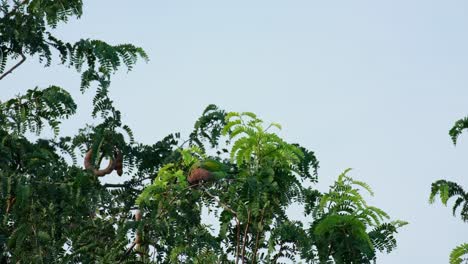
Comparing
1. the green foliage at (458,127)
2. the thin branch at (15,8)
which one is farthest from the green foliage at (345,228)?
the thin branch at (15,8)

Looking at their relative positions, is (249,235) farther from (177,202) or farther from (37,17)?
(37,17)

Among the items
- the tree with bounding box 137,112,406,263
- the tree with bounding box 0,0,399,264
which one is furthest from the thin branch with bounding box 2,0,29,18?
the tree with bounding box 137,112,406,263

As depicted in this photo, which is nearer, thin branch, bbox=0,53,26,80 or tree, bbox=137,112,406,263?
tree, bbox=137,112,406,263

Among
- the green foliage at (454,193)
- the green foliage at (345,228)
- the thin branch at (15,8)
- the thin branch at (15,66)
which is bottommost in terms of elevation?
the green foliage at (345,228)

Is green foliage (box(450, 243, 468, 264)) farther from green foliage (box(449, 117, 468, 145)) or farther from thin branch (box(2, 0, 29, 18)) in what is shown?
thin branch (box(2, 0, 29, 18))

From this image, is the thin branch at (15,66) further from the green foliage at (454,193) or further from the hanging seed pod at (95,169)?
the green foliage at (454,193)

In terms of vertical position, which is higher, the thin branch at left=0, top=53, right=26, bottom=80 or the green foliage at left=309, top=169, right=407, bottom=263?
the thin branch at left=0, top=53, right=26, bottom=80

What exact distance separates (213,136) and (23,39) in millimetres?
2463

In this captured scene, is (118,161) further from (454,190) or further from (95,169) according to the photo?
(454,190)

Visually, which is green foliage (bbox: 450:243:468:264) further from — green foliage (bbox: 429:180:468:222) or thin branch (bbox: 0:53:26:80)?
thin branch (bbox: 0:53:26:80)

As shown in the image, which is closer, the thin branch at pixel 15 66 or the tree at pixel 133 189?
the tree at pixel 133 189

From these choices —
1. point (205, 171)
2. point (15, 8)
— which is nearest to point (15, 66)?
point (15, 8)

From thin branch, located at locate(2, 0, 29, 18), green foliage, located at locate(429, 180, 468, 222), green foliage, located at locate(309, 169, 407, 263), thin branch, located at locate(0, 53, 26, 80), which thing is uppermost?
thin branch, located at locate(2, 0, 29, 18)

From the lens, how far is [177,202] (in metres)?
8.78
